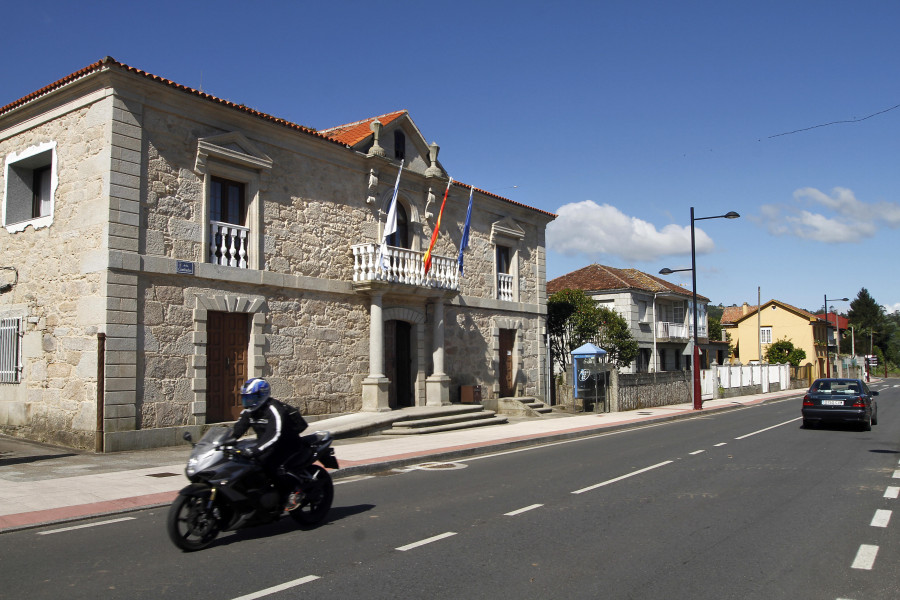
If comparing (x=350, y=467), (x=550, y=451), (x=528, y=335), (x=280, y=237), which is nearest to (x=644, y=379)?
(x=528, y=335)

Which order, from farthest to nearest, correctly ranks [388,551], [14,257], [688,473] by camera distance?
1. [14,257]
2. [688,473]
3. [388,551]

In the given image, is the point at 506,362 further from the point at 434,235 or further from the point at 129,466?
the point at 129,466

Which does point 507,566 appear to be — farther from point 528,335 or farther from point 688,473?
point 528,335

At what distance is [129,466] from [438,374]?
33.8 ft

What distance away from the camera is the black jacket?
666cm

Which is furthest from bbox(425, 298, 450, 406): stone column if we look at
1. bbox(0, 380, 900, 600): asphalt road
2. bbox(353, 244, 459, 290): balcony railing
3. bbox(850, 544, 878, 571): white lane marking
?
bbox(850, 544, 878, 571): white lane marking

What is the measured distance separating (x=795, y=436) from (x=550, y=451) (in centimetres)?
647

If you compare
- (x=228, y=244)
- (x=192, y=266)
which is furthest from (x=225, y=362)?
(x=228, y=244)

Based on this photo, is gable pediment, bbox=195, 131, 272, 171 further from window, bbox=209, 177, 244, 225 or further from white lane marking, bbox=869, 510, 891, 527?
white lane marking, bbox=869, 510, 891, 527

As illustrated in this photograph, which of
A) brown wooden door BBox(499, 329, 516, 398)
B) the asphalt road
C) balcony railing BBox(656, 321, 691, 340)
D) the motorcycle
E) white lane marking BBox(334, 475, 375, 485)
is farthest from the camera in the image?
balcony railing BBox(656, 321, 691, 340)

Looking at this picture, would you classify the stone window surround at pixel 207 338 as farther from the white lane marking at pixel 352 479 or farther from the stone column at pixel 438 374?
the stone column at pixel 438 374

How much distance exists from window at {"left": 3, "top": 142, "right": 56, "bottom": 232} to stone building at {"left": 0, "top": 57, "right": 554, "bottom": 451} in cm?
5

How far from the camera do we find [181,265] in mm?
14250

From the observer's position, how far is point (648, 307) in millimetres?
42156
